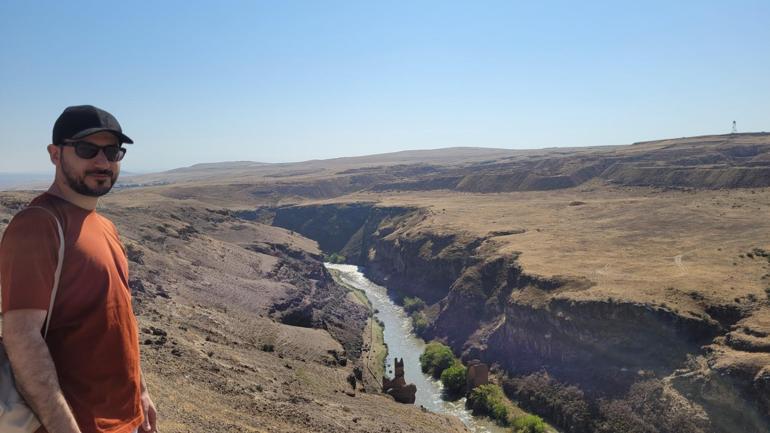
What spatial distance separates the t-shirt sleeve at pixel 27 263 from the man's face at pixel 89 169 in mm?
602

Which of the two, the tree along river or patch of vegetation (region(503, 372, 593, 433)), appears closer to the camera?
patch of vegetation (region(503, 372, 593, 433))

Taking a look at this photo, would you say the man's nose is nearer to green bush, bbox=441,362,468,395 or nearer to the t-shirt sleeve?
the t-shirt sleeve

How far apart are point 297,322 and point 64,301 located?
47724 mm

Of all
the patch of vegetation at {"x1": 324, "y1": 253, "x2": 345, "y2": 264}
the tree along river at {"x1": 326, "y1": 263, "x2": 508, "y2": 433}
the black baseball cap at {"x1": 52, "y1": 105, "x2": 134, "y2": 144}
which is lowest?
the tree along river at {"x1": 326, "y1": 263, "x2": 508, "y2": 433}

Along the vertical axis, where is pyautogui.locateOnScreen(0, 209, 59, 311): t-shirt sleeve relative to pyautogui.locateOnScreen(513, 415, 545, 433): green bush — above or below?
above

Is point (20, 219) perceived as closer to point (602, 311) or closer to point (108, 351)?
point (108, 351)

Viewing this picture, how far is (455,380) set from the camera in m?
44.2

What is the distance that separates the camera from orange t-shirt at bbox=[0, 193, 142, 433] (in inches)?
183

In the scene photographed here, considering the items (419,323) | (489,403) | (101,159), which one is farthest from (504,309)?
(101,159)

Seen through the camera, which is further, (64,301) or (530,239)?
(530,239)

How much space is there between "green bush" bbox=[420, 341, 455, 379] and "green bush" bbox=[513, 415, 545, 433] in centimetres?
1027

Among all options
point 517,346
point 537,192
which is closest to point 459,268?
point 517,346

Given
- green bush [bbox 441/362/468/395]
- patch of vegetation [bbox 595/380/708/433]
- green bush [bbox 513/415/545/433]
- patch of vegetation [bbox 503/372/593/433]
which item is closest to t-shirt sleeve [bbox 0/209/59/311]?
patch of vegetation [bbox 595/380/708/433]

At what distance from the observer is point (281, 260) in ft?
246
